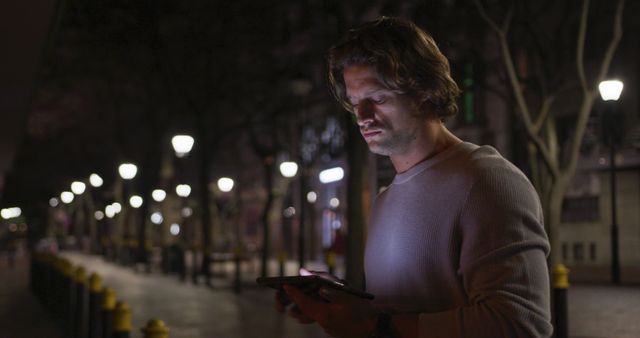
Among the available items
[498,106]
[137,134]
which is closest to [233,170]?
[137,134]

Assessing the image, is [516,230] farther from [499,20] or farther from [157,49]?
[157,49]

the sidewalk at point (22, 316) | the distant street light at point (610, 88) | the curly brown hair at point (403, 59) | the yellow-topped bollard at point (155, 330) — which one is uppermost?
the distant street light at point (610, 88)

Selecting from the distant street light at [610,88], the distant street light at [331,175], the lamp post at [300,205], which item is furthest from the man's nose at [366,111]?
the distant street light at [331,175]

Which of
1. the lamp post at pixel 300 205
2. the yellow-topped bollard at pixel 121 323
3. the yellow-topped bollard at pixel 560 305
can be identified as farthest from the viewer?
the lamp post at pixel 300 205

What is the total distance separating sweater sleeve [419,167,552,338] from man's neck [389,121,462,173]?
30cm

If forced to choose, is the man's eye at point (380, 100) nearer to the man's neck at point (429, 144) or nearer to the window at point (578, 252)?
the man's neck at point (429, 144)

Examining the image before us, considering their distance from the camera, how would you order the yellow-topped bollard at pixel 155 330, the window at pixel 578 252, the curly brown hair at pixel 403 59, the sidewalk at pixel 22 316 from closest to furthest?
1. the curly brown hair at pixel 403 59
2. the yellow-topped bollard at pixel 155 330
3. the sidewalk at pixel 22 316
4. the window at pixel 578 252

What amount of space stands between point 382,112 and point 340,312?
61 centimetres

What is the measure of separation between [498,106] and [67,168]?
98.4 ft

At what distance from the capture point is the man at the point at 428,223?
1847mm

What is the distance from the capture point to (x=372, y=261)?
2436 millimetres

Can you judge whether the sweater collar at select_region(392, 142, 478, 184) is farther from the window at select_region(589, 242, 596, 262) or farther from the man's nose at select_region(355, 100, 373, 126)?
the window at select_region(589, 242, 596, 262)

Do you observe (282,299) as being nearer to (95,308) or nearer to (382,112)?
(382,112)

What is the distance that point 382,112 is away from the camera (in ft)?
7.34
